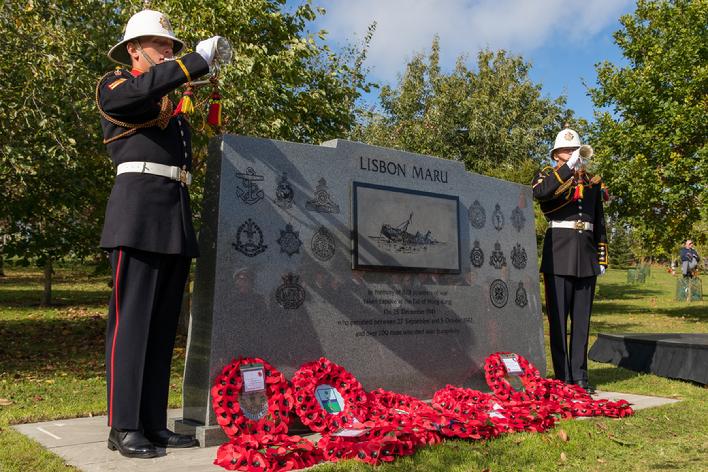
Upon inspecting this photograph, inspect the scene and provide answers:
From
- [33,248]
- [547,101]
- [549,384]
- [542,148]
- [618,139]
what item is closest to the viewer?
[549,384]

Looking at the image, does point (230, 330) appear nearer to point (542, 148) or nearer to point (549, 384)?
point (549, 384)

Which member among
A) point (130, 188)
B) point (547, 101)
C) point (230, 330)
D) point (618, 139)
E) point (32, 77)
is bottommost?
point (230, 330)

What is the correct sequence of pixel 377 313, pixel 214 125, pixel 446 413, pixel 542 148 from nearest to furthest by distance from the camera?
pixel 214 125
pixel 446 413
pixel 377 313
pixel 542 148

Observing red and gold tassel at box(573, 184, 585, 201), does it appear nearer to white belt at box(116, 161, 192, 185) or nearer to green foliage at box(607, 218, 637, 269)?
white belt at box(116, 161, 192, 185)

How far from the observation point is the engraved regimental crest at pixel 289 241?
15.9 ft

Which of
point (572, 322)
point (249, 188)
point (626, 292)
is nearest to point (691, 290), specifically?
point (626, 292)

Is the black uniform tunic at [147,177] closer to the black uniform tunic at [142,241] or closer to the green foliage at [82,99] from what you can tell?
the black uniform tunic at [142,241]

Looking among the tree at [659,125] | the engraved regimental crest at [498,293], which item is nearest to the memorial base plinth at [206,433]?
the engraved regimental crest at [498,293]

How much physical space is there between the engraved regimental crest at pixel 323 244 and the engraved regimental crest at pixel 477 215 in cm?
176

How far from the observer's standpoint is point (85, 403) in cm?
609

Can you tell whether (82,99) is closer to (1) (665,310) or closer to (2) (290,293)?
Answer: (2) (290,293)

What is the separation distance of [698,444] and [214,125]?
3810 mm

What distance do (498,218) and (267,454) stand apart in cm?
378

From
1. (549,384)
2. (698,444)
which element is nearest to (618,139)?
(549,384)
